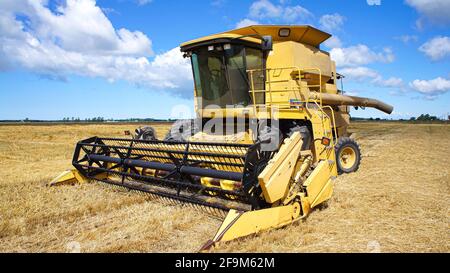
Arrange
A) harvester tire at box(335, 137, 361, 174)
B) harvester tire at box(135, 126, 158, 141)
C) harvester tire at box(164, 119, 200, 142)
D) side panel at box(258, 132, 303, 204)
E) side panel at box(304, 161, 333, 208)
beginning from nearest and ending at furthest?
side panel at box(258, 132, 303, 204)
side panel at box(304, 161, 333, 208)
harvester tire at box(164, 119, 200, 142)
harvester tire at box(135, 126, 158, 141)
harvester tire at box(335, 137, 361, 174)

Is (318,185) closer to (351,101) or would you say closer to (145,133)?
(145,133)

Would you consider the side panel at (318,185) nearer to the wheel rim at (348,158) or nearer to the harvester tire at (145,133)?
the wheel rim at (348,158)

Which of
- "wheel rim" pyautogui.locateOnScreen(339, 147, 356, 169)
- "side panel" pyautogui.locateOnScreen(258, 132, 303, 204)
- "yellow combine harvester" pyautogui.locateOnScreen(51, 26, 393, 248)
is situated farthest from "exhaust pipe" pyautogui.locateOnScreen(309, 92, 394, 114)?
"side panel" pyautogui.locateOnScreen(258, 132, 303, 204)

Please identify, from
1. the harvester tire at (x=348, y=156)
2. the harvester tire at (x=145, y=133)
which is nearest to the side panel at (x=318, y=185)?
the harvester tire at (x=348, y=156)

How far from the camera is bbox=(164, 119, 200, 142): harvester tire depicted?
6254 millimetres

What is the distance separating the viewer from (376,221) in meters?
3.86

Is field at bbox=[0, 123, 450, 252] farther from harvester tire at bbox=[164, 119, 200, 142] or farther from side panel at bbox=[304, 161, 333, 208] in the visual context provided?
harvester tire at bbox=[164, 119, 200, 142]

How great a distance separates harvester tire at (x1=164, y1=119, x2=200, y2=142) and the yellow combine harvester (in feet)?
0.06

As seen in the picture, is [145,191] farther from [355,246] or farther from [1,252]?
[355,246]

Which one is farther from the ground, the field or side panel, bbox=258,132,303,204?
side panel, bbox=258,132,303,204

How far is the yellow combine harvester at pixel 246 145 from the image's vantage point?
3648mm

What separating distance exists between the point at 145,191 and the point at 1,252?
1823 mm
